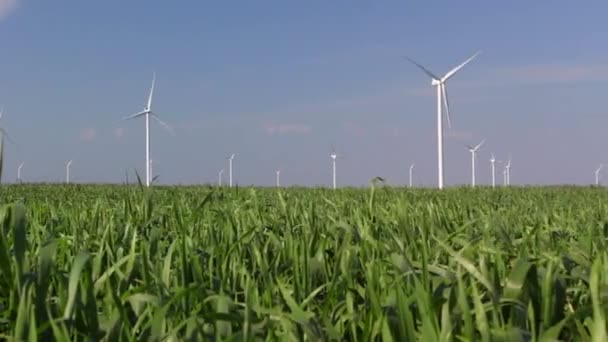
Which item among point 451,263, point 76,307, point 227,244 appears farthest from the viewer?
point 227,244

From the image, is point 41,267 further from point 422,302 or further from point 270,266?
point 270,266

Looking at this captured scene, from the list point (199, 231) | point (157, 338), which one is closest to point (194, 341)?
point (157, 338)

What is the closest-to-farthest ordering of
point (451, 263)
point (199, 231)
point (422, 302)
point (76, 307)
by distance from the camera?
point (422, 302), point (76, 307), point (451, 263), point (199, 231)

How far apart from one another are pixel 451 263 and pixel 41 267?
153 cm

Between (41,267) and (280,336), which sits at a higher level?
(41,267)

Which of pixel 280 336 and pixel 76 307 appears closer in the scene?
pixel 280 336

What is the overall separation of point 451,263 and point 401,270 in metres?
0.48

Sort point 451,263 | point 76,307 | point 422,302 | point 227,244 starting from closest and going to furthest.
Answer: point 422,302, point 76,307, point 451,263, point 227,244

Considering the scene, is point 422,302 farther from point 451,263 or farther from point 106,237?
point 106,237

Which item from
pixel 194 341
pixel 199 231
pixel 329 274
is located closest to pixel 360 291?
pixel 329 274

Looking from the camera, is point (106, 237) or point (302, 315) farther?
point (106, 237)

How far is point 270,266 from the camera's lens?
2873 mm

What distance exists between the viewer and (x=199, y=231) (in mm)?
3900

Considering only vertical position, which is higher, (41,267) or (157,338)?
(41,267)
